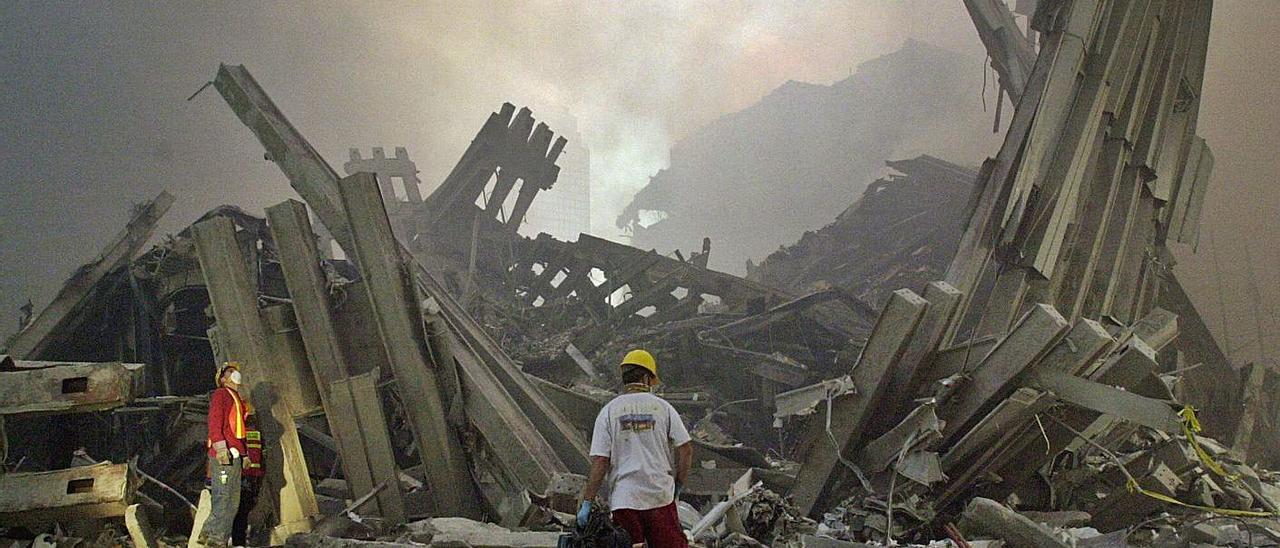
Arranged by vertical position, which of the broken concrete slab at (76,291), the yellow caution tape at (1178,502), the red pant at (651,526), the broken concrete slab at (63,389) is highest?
the broken concrete slab at (76,291)

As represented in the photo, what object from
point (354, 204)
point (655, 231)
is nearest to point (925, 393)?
point (354, 204)

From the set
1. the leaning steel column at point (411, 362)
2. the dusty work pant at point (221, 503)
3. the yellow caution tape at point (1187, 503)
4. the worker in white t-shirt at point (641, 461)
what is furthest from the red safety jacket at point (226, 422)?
the yellow caution tape at point (1187, 503)

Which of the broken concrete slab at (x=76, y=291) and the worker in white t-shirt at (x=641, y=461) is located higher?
the broken concrete slab at (x=76, y=291)

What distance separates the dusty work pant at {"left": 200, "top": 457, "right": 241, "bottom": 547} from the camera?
A: 346 centimetres

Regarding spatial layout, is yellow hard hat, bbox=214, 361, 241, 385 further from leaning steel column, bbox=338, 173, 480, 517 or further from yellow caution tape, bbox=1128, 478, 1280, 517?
yellow caution tape, bbox=1128, 478, 1280, 517

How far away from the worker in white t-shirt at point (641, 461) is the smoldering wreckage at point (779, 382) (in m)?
0.77

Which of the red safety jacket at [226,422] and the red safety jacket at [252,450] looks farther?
the red safety jacket at [252,450]

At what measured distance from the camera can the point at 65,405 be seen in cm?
326

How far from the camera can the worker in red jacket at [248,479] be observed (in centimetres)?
363

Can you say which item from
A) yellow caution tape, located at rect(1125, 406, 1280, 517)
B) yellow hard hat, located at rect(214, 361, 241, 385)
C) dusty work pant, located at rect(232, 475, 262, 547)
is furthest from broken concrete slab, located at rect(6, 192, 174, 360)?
yellow caution tape, located at rect(1125, 406, 1280, 517)

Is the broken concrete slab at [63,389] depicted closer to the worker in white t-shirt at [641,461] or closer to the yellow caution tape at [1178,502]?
the worker in white t-shirt at [641,461]

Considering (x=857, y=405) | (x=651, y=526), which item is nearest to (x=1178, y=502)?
(x=857, y=405)

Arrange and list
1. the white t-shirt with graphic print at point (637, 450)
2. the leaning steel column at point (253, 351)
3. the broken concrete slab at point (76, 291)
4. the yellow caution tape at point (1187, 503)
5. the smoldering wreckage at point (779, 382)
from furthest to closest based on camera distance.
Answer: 1. the broken concrete slab at point (76, 291)
2. the leaning steel column at point (253, 351)
3. the smoldering wreckage at point (779, 382)
4. the yellow caution tape at point (1187, 503)
5. the white t-shirt with graphic print at point (637, 450)

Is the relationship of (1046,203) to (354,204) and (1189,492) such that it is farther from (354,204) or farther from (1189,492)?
(354,204)
